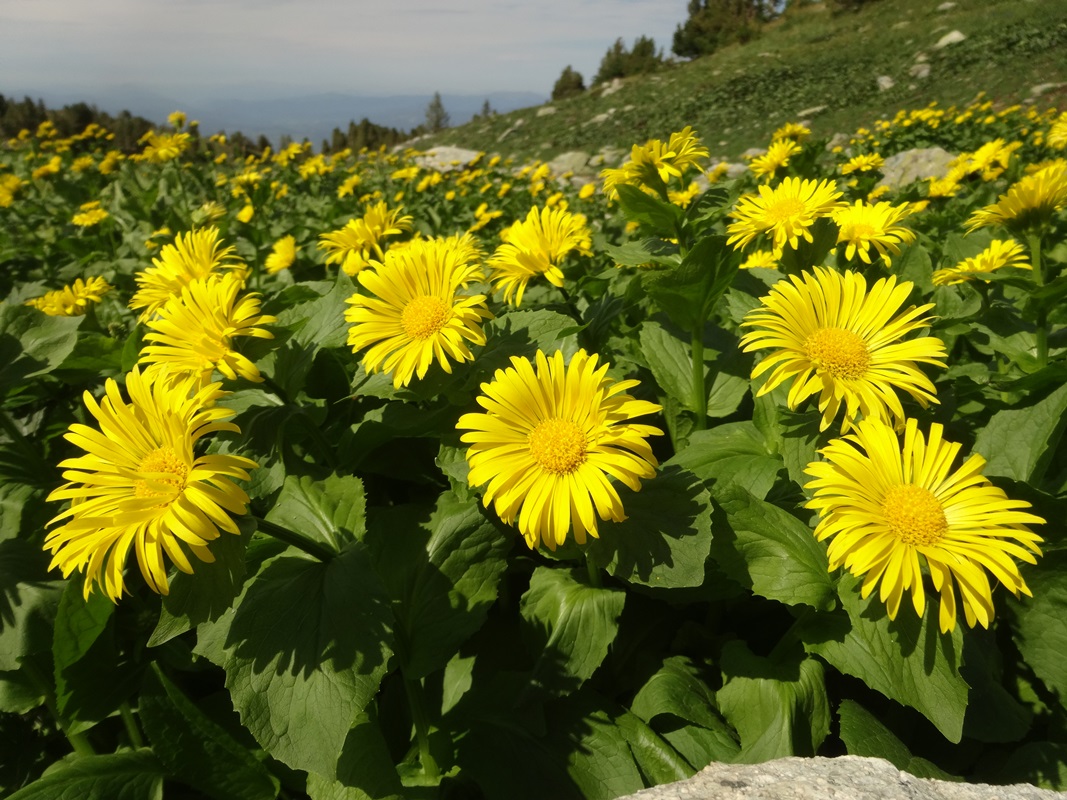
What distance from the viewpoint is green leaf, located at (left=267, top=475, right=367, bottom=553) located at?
1924 mm

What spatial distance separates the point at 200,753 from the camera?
1918 millimetres

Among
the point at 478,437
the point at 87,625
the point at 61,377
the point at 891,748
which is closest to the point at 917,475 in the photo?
the point at 891,748

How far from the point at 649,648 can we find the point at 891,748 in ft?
2.50

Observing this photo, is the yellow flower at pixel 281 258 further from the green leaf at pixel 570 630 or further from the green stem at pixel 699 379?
the green leaf at pixel 570 630

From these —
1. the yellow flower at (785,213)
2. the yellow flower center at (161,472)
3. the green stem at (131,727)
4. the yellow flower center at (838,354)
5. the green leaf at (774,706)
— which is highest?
the yellow flower at (785,213)

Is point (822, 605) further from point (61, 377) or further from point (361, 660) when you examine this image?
point (61, 377)

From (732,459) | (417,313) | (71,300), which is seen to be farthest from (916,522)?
(71,300)

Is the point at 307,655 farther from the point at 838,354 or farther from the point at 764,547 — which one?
the point at 838,354

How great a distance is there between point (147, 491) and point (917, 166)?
9.74 metres

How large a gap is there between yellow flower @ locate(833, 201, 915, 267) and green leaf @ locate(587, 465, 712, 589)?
132 centimetres

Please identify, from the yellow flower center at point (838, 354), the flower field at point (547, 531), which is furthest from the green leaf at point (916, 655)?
the yellow flower center at point (838, 354)

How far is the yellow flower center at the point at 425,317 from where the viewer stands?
197cm

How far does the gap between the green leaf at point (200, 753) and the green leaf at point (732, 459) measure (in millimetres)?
1520

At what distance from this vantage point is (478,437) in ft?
5.23
